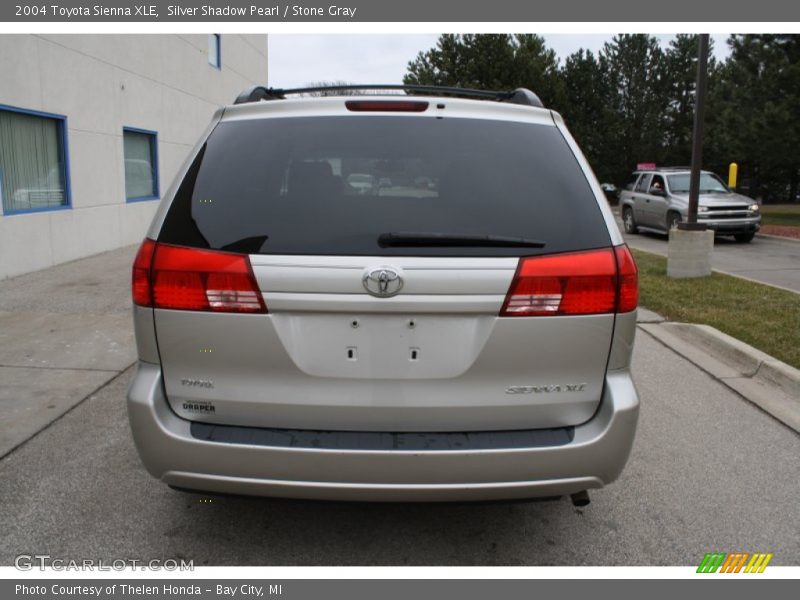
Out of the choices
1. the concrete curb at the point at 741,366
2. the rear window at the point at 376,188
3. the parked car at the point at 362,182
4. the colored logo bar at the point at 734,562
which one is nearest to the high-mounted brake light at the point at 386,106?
the rear window at the point at 376,188

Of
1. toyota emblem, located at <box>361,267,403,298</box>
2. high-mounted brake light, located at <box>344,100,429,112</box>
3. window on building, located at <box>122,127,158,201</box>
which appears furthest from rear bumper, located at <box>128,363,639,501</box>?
window on building, located at <box>122,127,158,201</box>

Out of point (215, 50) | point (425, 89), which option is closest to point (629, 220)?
point (215, 50)

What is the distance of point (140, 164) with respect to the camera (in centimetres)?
1532

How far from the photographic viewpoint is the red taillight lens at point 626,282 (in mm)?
2623

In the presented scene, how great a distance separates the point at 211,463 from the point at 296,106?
4.65ft

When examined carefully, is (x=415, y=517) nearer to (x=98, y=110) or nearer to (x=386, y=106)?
(x=386, y=106)

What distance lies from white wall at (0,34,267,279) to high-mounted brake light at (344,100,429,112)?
859 cm

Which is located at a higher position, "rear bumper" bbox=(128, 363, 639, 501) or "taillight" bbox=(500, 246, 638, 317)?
"taillight" bbox=(500, 246, 638, 317)

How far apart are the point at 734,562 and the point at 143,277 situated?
2672 millimetres

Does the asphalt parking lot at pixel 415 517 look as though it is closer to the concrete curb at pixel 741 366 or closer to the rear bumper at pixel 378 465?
the rear bumper at pixel 378 465

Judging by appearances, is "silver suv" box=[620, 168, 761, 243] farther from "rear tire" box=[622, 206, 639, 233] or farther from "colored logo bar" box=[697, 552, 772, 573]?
"colored logo bar" box=[697, 552, 772, 573]

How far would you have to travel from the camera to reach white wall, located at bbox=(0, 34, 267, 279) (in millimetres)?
10289

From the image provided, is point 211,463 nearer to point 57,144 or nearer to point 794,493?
point 794,493

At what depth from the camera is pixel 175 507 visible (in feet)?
11.3
